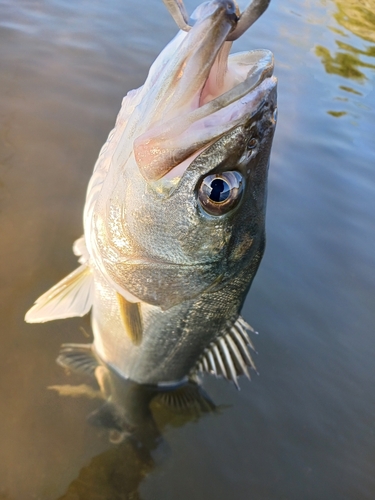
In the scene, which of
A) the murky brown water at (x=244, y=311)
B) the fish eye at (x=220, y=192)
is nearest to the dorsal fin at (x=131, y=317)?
the murky brown water at (x=244, y=311)

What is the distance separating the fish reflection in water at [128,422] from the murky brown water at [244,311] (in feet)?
0.04

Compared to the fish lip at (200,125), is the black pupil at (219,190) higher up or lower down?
lower down

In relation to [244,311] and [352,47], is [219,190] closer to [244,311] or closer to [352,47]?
[244,311]

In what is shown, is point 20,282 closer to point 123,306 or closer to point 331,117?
point 123,306

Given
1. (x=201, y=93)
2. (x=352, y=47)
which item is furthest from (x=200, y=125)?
(x=352, y=47)

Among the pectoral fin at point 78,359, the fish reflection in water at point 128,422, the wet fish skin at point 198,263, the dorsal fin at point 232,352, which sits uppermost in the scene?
the wet fish skin at point 198,263

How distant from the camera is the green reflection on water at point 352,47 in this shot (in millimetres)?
5594

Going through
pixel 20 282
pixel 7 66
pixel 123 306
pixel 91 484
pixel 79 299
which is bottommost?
pixel 91 484

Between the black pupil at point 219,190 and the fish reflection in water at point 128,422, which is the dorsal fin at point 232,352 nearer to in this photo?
the fish reflection in water at point 128,422

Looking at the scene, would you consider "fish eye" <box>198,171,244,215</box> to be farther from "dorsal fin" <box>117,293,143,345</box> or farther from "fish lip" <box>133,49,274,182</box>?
"dorsal fin" <box>117,293,143,345</box>

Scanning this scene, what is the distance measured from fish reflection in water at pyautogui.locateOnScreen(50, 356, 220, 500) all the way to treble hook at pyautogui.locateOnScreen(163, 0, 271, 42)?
1749mm

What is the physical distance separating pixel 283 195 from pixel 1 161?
2.24 m

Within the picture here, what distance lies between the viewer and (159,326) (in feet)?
6.18

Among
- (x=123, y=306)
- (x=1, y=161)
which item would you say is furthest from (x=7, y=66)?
(x=123, y=306)
